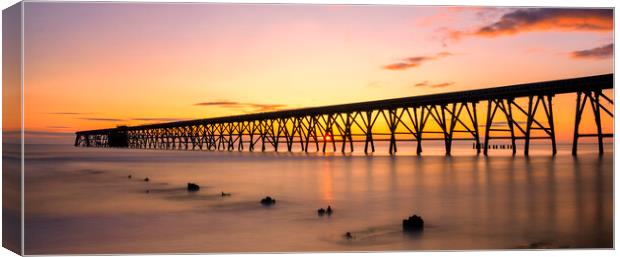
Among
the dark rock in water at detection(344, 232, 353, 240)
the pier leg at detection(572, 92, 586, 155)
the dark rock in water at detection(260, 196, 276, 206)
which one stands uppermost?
the pier leg at detection(572, 92, 586, 155)

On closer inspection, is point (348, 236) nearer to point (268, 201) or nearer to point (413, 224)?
point (413, 224)

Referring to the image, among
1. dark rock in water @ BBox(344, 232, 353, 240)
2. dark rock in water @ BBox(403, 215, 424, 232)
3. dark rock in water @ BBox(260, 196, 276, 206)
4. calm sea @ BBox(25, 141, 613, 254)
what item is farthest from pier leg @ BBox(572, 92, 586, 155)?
dark rock in water @ BBox(344, 232, 353, 240)

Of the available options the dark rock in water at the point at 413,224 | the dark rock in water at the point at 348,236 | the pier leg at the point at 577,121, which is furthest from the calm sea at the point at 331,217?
the pier leg at the point at 577,121

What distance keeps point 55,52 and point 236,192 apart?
23.5 ft

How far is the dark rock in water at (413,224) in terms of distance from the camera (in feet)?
33.3

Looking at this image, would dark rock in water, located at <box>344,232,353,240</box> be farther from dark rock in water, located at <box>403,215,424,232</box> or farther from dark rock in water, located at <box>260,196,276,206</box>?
dark rock in water, located at <box>260,196,276,206</box>

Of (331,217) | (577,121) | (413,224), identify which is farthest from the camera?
(577,121)

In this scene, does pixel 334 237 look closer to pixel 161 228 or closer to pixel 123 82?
pixel 161 228

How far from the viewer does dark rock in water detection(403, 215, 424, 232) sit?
1015cm

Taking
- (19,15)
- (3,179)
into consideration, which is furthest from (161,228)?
(19,15)

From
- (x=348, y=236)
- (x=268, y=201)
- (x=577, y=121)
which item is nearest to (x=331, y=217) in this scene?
(x=348, y=236)

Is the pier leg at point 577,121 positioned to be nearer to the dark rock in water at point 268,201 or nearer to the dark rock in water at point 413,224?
the dark rock in water at point 268,201

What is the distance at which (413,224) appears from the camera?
10227 millimetres

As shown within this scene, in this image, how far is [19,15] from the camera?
9.75 meters
